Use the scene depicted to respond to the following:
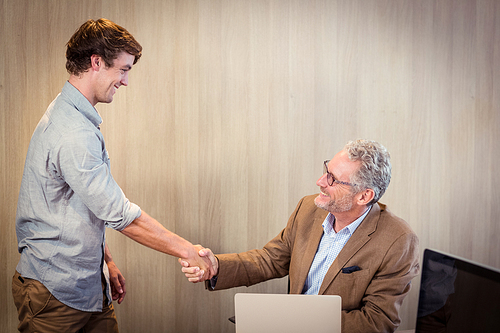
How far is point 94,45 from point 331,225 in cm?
135

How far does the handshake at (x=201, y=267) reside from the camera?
1.82 meters

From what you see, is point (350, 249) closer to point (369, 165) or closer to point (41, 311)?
point (369, 165)

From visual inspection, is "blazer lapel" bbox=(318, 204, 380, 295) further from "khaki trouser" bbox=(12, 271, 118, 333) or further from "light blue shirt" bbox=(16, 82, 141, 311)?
"khaki trouser" bbox=(12, 271, 118, 333)

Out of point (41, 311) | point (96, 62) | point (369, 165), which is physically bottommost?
point (41, 311)

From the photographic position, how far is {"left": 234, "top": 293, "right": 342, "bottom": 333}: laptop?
3.60 ft

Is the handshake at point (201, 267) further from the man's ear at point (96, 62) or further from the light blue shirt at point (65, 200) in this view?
the man's ear at point (96, 62)

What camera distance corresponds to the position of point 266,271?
77.9 inches

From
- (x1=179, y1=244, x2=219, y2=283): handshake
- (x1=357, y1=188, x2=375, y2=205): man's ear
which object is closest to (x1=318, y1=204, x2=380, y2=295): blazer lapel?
(x1=357, y1=188, x2=375, y2=205): man's ear

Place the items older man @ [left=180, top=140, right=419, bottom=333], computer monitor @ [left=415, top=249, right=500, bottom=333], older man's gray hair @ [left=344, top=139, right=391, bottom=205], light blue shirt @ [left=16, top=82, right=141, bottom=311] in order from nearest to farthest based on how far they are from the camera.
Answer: computer monitor @ [left=415, top=249, right=500, bottom=333] < light blue shirt @ [left=16, top=82, right=141, bottom=311] < older man @ [left=180, top=140, right=419, bottom=333] < older man's gray hair @ [left=344, top=139, right=391, bottom=205]

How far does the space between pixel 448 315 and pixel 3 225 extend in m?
2.41

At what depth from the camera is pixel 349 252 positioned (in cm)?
165

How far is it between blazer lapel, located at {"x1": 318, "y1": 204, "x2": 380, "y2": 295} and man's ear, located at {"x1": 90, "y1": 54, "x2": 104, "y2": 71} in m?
1.32

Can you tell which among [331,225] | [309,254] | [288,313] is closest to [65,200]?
[288,313]

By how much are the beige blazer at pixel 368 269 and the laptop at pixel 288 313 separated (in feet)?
1.60
